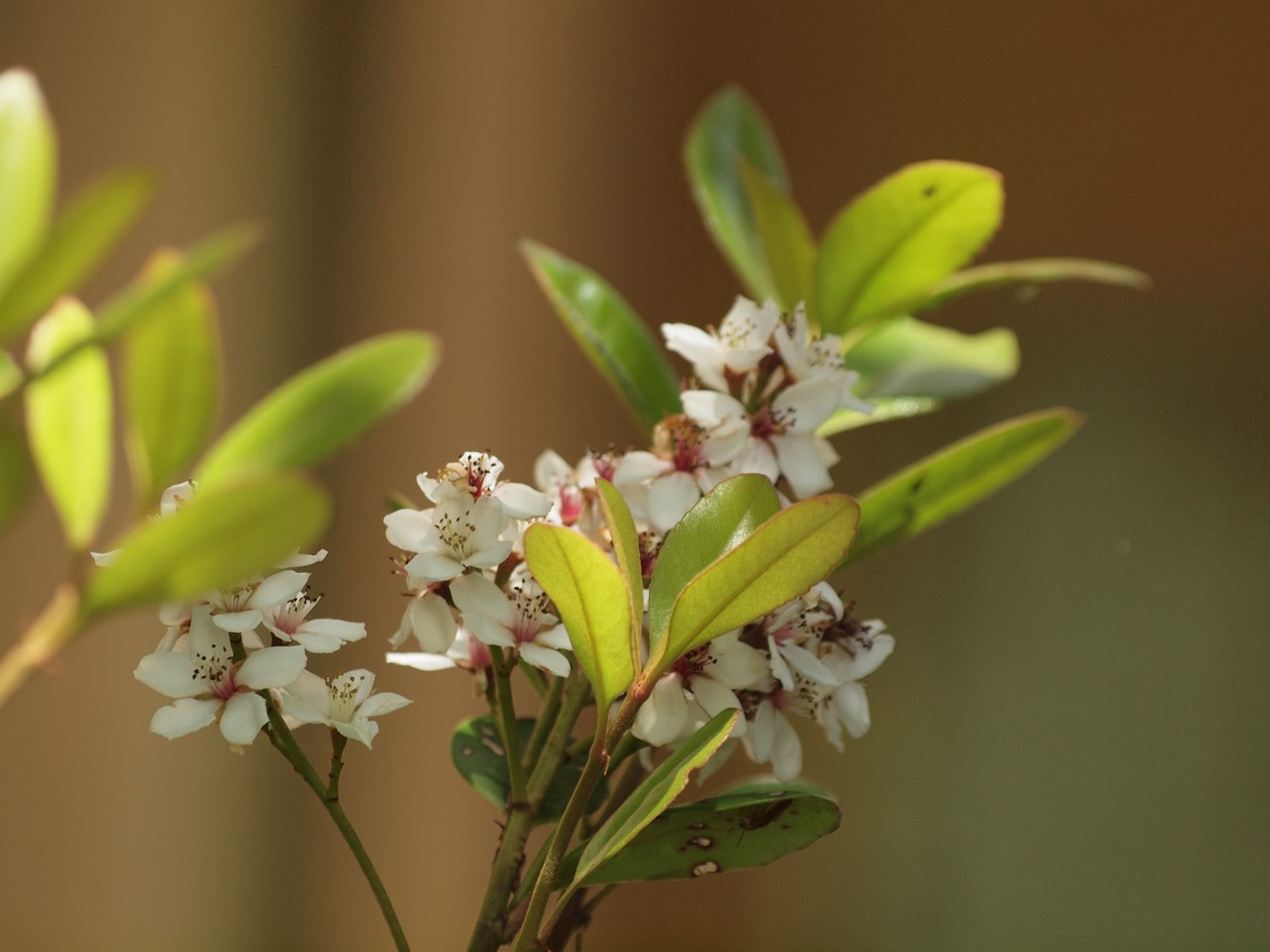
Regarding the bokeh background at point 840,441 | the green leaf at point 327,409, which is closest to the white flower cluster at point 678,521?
the green leaf at point 327,409

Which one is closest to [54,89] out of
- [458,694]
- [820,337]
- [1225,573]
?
[458,694]

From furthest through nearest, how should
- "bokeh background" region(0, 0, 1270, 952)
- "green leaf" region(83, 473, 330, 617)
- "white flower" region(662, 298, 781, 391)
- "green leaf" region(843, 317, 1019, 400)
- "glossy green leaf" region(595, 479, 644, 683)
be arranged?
1. "bokeh background" region(0, 0, 1270, 952)
2. "green leaf" region(843, 317, 1019, 400)
3. "white flower" region(662, 298, 781, 391)
4. "glossy green leaf" region(595, 479, 644, 683)
5. "green leaf" region(83, 473, 330, 617)

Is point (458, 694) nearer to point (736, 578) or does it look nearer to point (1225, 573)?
point (1225, 573)

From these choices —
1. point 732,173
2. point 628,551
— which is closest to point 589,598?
point 628,551

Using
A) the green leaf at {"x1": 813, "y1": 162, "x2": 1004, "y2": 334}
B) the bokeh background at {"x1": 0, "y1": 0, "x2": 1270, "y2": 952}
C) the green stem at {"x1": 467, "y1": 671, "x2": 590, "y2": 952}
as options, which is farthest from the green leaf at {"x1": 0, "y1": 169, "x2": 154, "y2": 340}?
the bokeh background at {"x1": 0, "y1": 0, "x2": 1270, "y2": 952}

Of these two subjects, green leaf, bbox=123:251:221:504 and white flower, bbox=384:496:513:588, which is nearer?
green leaf, bbox=123:251:221:504

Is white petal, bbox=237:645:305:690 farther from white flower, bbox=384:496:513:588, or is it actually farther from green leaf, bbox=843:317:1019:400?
green leaf, bbox=843:317:1019:400
